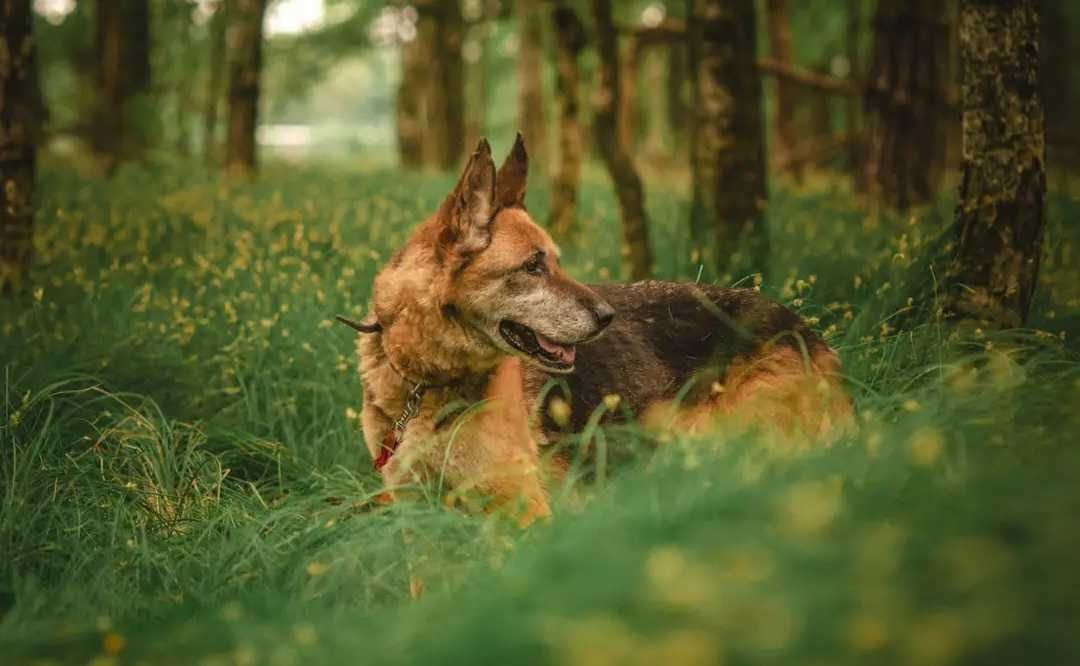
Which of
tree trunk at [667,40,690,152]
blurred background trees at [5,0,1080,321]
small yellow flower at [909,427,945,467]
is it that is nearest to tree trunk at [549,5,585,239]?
blurred background trees at [5,0,1080,321]

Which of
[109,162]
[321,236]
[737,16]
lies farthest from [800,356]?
[109,162]

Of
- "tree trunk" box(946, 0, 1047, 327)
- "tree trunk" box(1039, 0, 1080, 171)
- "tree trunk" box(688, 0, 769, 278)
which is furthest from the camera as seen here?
"tree trunk" box(1039, 0, 1080, 171)

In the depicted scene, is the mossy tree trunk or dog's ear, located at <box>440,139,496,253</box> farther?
the mossy tree trunk

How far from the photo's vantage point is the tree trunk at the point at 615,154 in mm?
8180

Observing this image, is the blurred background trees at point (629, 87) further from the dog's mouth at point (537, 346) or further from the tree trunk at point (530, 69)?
the dog's mouth at point (537, 346)

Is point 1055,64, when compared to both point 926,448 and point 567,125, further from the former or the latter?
point 926,448

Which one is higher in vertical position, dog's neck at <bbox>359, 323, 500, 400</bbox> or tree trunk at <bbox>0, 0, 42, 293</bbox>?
tree trunk at <bbox>0, 0, 42, 293</bbox>

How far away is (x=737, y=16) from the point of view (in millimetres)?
8430

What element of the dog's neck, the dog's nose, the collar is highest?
the dog's nose

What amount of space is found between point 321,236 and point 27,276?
2367 millimetres

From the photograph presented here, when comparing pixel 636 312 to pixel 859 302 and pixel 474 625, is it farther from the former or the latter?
pixel 474 625

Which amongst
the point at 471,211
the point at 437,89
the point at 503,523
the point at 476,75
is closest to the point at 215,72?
the point at 437,89

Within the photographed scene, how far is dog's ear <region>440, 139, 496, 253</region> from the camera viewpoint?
4.51 m

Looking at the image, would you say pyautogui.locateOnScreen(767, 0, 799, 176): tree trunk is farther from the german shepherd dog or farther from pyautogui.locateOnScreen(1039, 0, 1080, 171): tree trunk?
the german shepherd dog
